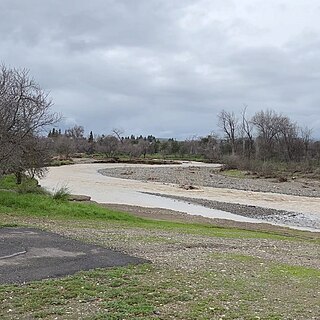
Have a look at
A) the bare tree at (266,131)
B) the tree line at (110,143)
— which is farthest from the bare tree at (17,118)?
the bare tree at (266,131)

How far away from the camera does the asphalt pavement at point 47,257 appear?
31.7 feet

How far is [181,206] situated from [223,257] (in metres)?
24.5

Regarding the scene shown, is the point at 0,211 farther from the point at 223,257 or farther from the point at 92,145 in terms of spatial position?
the point at 92,145

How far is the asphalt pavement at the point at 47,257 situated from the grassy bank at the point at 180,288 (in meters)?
0.55

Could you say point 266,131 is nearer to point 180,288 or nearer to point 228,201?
point 228,201

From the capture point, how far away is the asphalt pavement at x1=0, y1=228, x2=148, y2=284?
31.7ft

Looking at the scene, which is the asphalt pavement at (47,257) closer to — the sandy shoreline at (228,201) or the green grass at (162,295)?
the green grass at (162,295)

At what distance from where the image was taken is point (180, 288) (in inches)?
344

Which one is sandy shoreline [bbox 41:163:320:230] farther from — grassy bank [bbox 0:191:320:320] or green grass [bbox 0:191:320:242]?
grassy bank [bbox 0:191:320:320]

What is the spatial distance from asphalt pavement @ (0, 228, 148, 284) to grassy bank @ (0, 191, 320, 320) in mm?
545

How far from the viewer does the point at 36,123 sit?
29.2m

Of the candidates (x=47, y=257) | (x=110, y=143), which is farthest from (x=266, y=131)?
(x=47, y=257)

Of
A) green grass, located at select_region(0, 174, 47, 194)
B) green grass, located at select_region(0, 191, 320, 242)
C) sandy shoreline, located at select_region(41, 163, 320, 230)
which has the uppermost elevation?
green grass, located at select_region(0, 174, 47, 194)

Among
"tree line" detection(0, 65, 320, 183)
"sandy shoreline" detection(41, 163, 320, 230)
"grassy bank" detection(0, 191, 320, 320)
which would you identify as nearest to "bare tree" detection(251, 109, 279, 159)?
"tree line" detection(0, 65, 320, 183)
